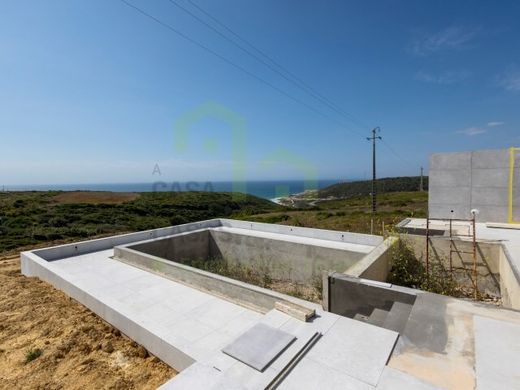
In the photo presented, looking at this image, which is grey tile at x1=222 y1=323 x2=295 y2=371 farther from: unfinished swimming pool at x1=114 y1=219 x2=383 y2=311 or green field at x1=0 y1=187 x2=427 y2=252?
green field at x1=0 y1=187 x2=427 y2=252

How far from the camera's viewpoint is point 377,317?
3822mm

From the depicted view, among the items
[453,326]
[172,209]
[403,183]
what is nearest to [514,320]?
[453,326]

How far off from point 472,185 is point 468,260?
159 inches

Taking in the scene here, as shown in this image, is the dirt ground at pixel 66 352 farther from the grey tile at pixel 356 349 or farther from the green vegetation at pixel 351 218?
the green vegetation at pixel 351 218

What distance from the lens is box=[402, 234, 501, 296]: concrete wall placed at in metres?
6.38

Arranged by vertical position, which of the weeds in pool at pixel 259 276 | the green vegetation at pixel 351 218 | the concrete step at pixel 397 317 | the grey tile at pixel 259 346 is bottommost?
the weeds in pool at pixel 259 276

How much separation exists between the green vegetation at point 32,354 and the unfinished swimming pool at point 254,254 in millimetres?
2401

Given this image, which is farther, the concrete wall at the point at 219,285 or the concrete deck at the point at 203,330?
the concrete wall at the point at 219,285

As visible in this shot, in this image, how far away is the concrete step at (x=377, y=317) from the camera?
12.0ft

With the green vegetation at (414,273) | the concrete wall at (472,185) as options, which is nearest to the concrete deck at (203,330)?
the green vegetation at (414,273)

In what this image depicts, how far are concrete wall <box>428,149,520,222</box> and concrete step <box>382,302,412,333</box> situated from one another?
7.65 m

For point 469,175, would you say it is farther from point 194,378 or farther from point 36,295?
point 36,295

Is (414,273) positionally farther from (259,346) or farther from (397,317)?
(259,346)

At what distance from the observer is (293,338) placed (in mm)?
2949
